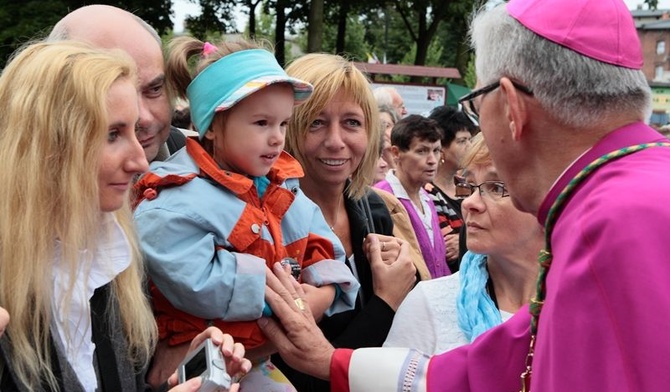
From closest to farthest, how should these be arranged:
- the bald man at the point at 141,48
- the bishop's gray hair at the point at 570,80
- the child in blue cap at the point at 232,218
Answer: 1. the bishop's gray hair at the point at 570,80
2. the child in blue cap at the point at 232,218
3. the bald man at the point at 141,48

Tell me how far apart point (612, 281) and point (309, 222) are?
156cm

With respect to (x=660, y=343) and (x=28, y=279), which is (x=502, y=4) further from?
(x=28, y=279)

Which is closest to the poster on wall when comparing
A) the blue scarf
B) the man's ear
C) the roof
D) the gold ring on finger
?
the roof

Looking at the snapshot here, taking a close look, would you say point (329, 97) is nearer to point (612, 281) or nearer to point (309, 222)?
point (309, 222)

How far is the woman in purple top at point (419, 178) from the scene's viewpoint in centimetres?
532

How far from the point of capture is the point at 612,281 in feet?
5.39

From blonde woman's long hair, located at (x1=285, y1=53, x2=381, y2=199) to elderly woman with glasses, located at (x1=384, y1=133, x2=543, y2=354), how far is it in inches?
20.5

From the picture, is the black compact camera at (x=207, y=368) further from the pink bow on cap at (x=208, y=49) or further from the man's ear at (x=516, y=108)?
the pink bow on cap at (x=208, y=49)

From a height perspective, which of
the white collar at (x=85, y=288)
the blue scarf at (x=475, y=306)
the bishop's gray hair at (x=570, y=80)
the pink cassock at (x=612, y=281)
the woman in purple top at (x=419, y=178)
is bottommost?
the woman in purple top at (x=419, y=178)

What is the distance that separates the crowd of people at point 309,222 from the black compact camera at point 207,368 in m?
0.03

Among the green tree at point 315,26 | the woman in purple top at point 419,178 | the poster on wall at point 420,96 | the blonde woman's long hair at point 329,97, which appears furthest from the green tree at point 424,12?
the blonde woman's long hair at point 329,97

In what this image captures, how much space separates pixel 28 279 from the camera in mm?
2143

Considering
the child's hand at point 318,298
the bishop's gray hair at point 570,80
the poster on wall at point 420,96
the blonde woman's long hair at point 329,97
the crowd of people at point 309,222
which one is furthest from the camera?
the poster on wall at point 420,96

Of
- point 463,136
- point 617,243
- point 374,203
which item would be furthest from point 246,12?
point 617,243
